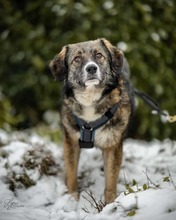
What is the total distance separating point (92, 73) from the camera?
3.68 m

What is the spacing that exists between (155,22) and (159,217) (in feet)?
16.5

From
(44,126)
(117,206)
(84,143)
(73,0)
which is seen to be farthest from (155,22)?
(117,206)

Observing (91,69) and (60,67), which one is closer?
(91,69)

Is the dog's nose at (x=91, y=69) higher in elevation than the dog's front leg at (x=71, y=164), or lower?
higher

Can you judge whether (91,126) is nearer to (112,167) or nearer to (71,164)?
(112,167)

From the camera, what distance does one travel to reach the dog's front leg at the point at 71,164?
4242 mm

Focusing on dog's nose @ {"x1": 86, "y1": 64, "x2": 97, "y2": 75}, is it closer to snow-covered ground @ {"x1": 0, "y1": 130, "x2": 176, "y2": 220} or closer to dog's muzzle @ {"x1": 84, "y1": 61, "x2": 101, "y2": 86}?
dog's muzzle @ {"x1": 84, "y1": 61, "x2": 101, "y2": 86}

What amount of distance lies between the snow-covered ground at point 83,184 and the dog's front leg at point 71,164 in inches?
3.7

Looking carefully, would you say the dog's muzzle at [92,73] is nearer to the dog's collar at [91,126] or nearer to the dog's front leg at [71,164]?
the dog's collar at [91,126]

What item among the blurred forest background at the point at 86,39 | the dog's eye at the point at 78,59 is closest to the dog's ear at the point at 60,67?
the dog's eye at the point at 78,59

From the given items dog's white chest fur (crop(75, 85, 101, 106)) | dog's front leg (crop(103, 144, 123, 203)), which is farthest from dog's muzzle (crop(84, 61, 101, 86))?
dog's front leg (crop(103, 144, 123, 203))

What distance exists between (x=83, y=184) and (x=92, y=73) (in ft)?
4.63

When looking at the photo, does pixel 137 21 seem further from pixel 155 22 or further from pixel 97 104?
pixel 97 104

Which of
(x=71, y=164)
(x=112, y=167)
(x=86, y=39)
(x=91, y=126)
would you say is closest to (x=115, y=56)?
(x=91, y=126)
